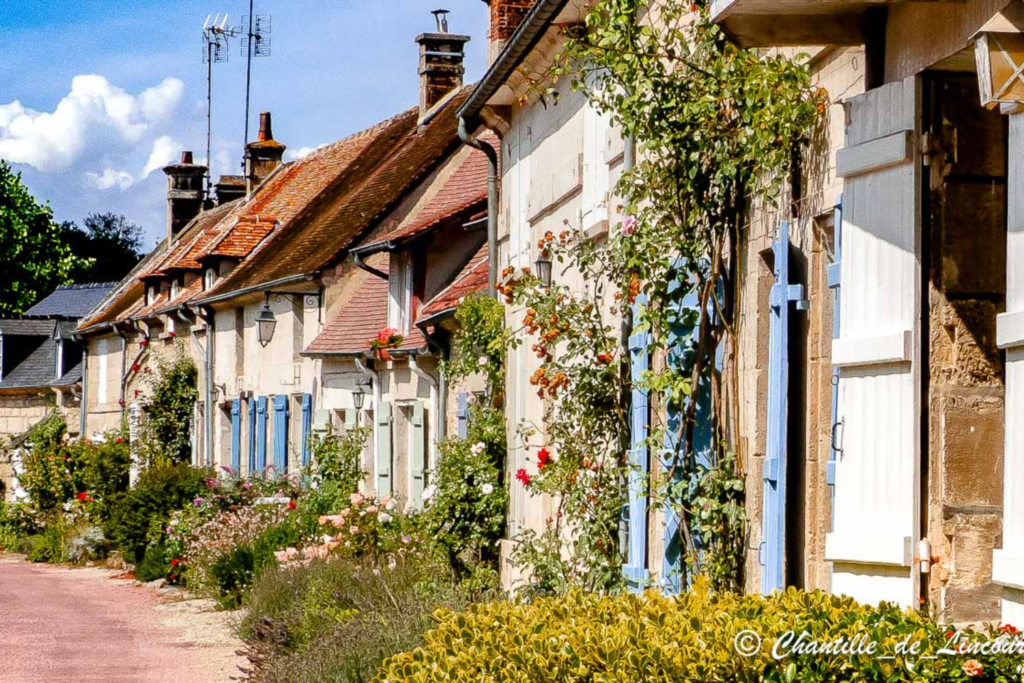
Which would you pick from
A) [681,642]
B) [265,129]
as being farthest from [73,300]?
[681,642]

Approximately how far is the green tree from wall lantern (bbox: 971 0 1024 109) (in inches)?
1927

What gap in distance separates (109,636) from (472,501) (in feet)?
13.1

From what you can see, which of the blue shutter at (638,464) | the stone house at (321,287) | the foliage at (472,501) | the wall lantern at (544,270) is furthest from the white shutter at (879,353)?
the stone house at (321,287)

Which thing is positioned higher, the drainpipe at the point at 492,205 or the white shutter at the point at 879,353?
the drainpipe at the point at 492,205

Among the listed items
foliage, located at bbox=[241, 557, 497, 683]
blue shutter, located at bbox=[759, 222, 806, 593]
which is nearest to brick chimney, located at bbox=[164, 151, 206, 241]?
foliage, located at bbox=[241, 557, 497, 683]

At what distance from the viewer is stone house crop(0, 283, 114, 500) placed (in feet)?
122

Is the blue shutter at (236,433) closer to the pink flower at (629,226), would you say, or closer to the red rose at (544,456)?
the red rose at (544,456)

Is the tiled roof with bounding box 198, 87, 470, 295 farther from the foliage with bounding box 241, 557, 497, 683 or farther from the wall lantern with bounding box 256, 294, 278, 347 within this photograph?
the foliage with bounding box 241, 557, 497, 683

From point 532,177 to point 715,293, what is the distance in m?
5.35

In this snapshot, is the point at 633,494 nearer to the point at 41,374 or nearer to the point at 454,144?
the point at 454,144

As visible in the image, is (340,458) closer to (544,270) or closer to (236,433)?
(236,433)

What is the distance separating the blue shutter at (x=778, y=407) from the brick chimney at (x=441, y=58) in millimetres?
17038

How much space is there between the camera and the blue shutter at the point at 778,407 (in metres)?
6.61

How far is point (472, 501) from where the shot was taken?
13.4 meters
